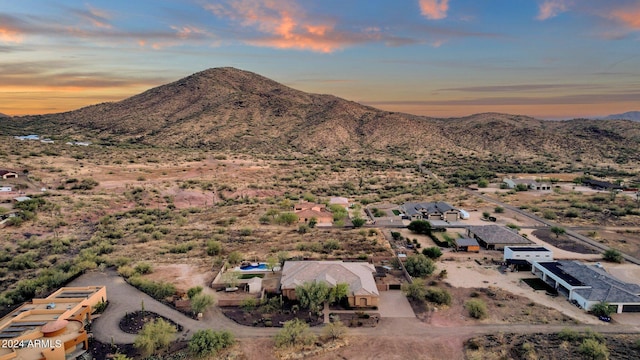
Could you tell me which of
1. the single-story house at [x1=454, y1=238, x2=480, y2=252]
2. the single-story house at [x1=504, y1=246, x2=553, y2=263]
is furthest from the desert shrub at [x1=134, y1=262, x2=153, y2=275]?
the single-story house at [x1=504, y1=246, x2=553, y2=263]

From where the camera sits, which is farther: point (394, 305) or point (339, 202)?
point (339, 202)

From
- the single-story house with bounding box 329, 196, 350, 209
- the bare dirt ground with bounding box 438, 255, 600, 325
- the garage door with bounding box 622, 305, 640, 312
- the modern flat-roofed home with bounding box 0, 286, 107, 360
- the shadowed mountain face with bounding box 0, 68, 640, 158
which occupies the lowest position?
the bare dirt ground with bounding box 438, 255, 600, 325

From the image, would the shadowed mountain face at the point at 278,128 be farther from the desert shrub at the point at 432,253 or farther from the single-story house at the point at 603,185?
the desert shrub at the point at 432,253

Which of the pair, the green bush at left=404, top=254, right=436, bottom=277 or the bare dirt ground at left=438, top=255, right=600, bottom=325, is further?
the green bush at left=404, top=254, right=436, bottom=277

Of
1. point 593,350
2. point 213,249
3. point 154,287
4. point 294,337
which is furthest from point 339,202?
point 593,350

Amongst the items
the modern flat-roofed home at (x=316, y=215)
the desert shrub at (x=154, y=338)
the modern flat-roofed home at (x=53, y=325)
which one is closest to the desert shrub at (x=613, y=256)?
the modern flat-roofed home at (x=316, y=215)

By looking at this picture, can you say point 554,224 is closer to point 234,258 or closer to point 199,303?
point 234,258

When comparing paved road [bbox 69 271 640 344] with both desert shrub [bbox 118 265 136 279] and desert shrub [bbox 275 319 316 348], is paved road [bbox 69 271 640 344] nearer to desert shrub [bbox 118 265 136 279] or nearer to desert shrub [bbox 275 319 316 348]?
desert shrub [bbox 275 319 316 348]
